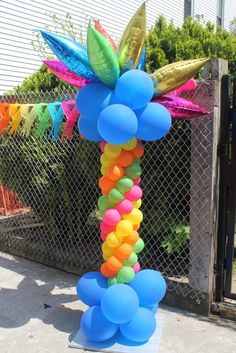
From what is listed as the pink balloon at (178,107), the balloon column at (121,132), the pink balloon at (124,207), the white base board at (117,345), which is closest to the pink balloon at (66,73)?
the balloon column at (121,132)

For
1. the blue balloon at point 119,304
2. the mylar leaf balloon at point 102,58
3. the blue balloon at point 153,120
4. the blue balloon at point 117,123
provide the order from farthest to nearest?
1. the blue balloon at point 119,304
2. the blue balloon at point 153,120
3. the blue balloon at point 117,123
4. the mylar leaf balloon at point 102,58

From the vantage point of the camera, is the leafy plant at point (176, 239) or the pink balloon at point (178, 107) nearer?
the pink balloon at point (178, 107)

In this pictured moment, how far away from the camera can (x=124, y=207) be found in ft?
9.98

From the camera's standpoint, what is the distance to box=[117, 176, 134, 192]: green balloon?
3025 millimetres

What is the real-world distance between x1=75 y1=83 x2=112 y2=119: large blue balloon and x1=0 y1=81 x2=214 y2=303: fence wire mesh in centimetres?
102

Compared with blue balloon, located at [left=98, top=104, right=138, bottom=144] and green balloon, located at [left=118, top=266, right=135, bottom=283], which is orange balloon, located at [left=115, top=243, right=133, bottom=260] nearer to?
green balloon, located at [left=118, top=266, right=135, bottom=283]

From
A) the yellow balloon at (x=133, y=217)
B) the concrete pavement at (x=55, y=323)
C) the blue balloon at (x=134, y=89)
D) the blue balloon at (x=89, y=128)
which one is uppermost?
the blue balloon at (x=134, y=89)

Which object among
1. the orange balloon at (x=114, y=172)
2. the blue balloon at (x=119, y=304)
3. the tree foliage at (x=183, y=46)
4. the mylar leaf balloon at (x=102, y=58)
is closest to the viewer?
the mylar leaf balloon at (x=102, y=58)

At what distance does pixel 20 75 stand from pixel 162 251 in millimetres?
6779

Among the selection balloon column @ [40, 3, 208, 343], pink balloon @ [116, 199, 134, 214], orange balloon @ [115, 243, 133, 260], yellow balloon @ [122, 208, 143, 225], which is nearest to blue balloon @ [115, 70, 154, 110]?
balloon column @ [40, 3, 208, 343]

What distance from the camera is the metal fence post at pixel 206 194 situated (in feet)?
11.2

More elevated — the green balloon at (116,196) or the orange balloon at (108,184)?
the orange balloon at (108,184)

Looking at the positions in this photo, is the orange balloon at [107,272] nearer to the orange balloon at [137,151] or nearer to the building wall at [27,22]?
the orange balloon at [137,151]

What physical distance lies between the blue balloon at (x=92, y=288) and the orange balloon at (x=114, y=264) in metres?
0.19
